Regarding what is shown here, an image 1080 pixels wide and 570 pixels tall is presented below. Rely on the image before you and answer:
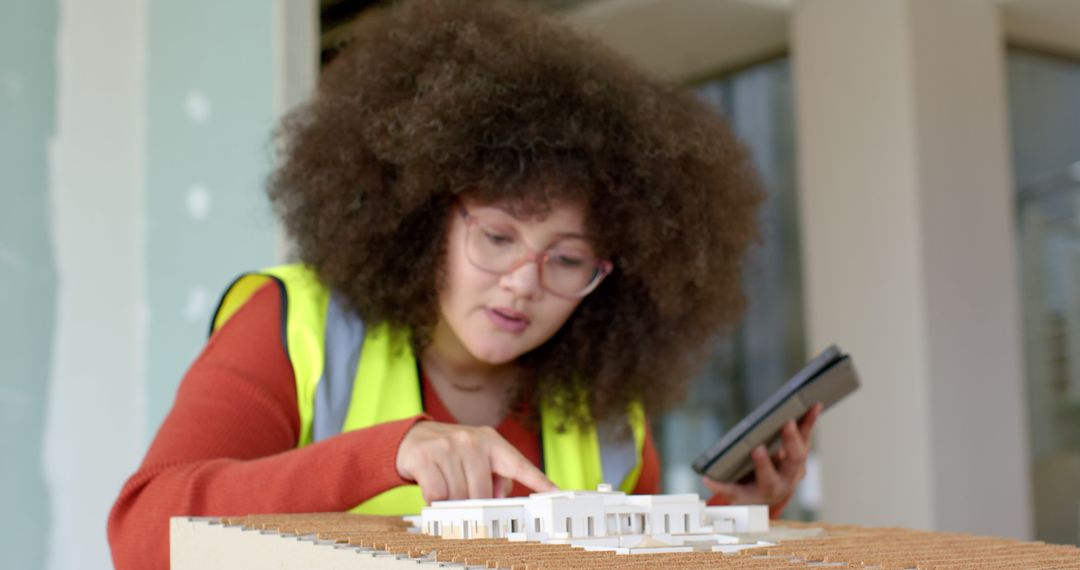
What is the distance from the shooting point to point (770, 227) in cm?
329

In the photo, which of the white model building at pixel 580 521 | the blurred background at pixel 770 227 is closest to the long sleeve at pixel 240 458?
the white model building at pixel 580 521

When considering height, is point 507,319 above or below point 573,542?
above

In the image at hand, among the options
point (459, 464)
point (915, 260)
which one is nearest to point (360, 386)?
point (459, 464)

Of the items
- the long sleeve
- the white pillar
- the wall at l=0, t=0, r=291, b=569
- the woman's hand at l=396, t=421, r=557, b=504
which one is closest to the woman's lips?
the long sleeve

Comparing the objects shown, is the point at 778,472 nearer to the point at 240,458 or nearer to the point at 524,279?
the point at 524,279

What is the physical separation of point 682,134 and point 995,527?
2.55 meters

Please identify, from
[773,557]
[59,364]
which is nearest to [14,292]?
[59,364]

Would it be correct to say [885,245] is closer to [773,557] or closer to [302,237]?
[302,237]

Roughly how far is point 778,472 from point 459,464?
661 mm

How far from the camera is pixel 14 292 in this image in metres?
2.39

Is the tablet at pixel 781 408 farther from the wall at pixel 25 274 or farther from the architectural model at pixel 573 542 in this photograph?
the wall at pixel 25 274

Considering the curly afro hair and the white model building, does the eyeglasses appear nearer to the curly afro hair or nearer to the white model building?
the curly afro hair

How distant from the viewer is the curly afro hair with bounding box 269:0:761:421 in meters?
1.62

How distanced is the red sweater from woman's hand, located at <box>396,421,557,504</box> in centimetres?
2
